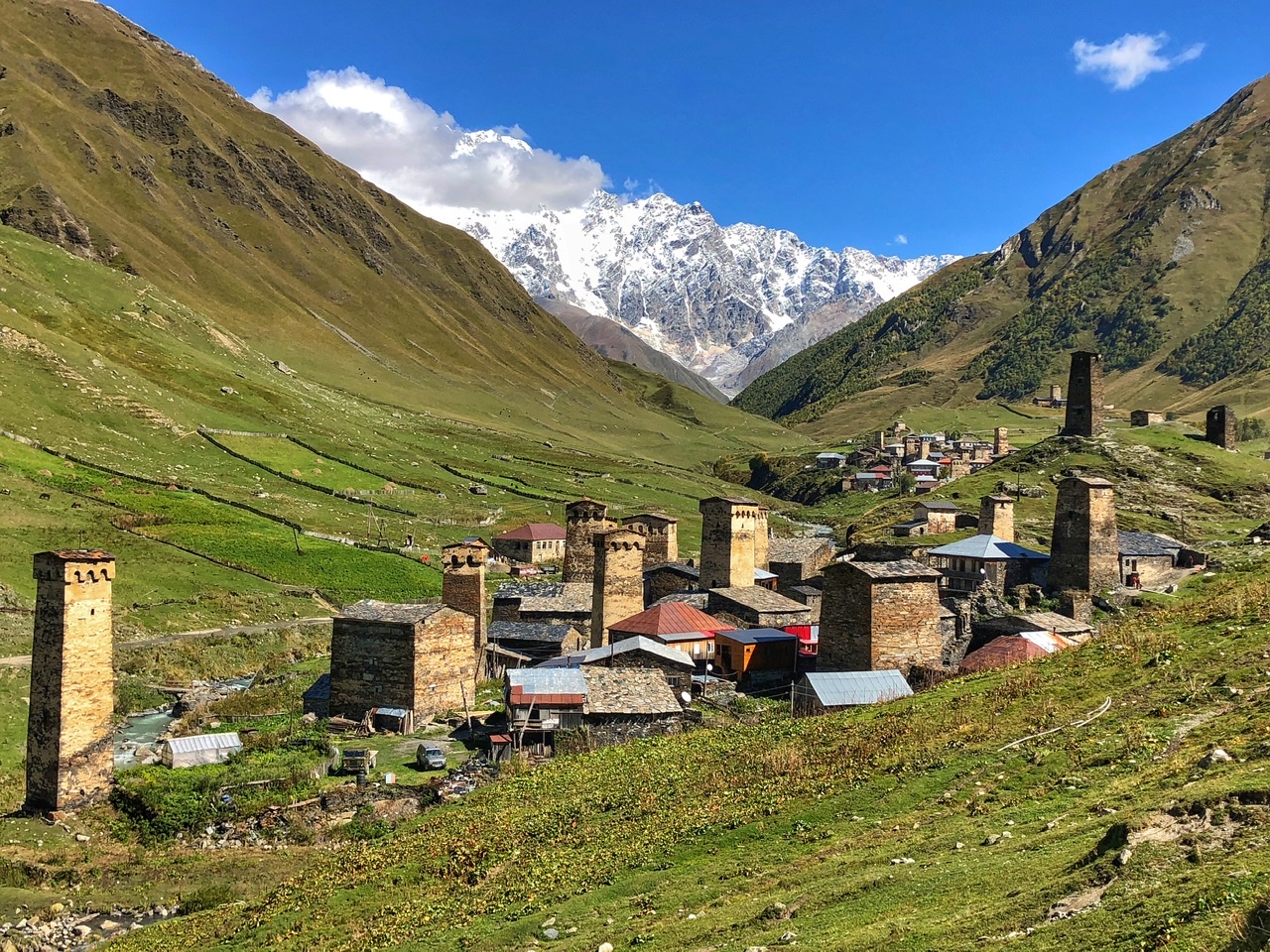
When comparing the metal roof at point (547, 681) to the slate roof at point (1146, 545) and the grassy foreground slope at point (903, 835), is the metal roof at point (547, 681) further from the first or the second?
the slate roof at point (1146, 545)

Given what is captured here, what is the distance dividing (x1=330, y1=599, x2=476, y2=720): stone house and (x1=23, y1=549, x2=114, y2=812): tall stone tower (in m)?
10.3

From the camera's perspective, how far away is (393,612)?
4131cm

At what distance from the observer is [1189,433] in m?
104

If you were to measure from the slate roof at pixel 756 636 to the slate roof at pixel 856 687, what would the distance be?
10.7m

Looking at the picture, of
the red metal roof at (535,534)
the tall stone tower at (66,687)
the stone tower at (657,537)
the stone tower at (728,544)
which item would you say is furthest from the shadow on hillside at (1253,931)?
the red metal roof at (535,534)

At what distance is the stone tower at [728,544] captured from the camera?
57.8m

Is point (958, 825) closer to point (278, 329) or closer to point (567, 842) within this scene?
point (567, 842)

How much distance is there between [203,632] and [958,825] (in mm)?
51814

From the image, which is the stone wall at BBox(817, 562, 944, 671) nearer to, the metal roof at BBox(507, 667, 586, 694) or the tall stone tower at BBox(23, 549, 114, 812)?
the metal roof at BBox(507, 667, 586, 694)

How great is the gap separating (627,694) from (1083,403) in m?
82.6

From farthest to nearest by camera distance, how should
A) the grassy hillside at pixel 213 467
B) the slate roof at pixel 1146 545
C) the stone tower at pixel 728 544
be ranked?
the grassy hillside at pixel 213 467, the slate roof at pixel 1146 545, the stone tower at pixel 728 544

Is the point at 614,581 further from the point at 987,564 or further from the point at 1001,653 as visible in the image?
the point at 987,564

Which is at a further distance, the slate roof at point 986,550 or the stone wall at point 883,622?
the slate roof at point 986,550

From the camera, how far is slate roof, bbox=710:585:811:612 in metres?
51.7
